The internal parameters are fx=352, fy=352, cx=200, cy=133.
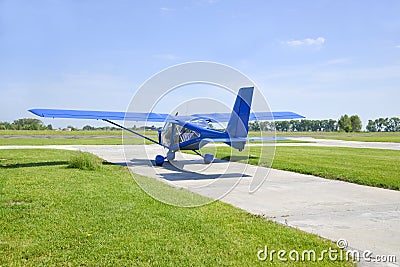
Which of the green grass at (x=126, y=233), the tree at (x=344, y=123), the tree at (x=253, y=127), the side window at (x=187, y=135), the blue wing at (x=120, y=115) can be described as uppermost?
the tree at (x=344, y=123)

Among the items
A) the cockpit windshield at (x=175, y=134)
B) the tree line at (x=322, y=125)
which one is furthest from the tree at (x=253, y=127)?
the tree line at (x=322, y=125)

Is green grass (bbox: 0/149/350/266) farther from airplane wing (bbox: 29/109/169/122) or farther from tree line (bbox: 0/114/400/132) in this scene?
tree line (bbox: 0/114/400/132)

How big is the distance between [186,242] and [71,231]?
178cm

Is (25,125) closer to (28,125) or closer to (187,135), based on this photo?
(28,125)

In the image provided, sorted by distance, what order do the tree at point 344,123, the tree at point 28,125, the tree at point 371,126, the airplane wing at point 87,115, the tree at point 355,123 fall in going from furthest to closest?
the tree at point 371,126 → the tree at point 355,123 → the tree at point 344,123 → the tree at point 28,125 → the airplane wing at point 87,115

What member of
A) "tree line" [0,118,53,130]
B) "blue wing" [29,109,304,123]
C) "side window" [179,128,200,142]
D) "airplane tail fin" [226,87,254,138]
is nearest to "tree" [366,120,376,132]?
"tree line" [0,118,53,130]

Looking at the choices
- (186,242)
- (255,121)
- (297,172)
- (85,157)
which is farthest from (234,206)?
(255,121)

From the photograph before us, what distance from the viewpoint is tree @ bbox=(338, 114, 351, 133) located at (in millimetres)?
105312

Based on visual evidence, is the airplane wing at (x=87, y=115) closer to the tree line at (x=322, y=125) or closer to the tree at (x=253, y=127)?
the tree at (x=253, y=127)

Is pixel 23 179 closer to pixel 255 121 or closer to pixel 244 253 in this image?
pixel 244 253

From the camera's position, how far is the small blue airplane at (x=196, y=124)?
13164mm

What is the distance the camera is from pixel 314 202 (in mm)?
8039

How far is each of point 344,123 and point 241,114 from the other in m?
102

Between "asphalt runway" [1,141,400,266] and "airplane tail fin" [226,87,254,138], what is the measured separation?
154 cm
